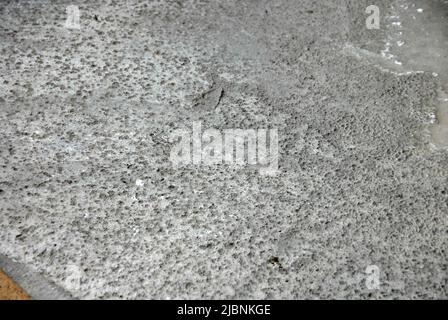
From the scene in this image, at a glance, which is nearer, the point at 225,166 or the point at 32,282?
the point at 32,282

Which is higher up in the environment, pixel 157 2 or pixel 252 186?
pixel 157 2

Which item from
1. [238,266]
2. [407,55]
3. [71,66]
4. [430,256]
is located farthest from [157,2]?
[430,256]

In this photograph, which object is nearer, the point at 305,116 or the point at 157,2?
the point at 305,116

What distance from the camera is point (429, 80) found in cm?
309

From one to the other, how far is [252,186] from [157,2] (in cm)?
174

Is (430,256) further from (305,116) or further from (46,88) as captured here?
(46,88)

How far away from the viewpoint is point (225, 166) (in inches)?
103

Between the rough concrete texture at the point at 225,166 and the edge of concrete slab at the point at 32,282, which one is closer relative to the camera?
the edge of concrete slab at the point at 32,282

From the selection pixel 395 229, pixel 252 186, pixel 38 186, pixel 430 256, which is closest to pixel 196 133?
pixel 252 186

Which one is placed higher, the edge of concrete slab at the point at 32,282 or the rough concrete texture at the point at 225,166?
the rough concrete texture at the point at 225,166

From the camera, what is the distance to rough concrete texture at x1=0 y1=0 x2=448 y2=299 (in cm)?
219

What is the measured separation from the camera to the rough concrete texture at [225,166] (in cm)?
219
